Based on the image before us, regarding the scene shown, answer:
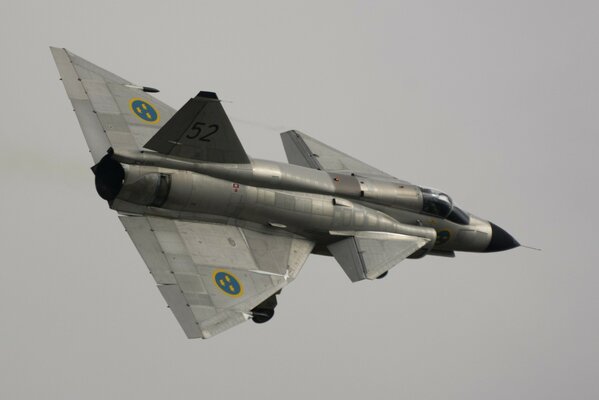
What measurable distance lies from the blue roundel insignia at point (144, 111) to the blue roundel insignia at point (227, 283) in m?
6.49

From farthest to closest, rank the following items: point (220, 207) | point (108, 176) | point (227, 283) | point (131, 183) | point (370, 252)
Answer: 1. point (370, 252)
2. point (220, 207)
3. point (108, 176)
4. point (131, 183)
5. point (227, 283)

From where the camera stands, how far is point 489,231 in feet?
171

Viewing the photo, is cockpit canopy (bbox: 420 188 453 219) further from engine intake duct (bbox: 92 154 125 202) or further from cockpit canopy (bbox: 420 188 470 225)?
engine intake duct (bbox: 92 154 125 202)

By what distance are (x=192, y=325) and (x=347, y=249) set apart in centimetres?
802

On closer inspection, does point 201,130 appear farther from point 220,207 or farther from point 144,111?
point 144,111

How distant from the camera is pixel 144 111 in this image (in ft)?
157

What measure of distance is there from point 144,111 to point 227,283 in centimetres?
752

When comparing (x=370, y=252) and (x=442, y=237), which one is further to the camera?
(x=442, y=237)

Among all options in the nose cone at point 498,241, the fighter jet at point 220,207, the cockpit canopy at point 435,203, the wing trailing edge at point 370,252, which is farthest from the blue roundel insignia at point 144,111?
the nose cone at point 498,241

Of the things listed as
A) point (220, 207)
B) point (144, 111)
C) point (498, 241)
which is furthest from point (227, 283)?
point (498, 241)

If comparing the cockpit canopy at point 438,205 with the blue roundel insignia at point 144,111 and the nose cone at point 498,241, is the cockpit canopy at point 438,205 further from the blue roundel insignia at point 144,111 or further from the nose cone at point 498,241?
the blue roundel insignia at point 144,111

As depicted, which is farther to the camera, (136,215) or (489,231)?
(489,231)

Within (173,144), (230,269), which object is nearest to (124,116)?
(173,144)

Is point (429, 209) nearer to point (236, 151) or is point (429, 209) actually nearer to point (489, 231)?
point (489, 231)
